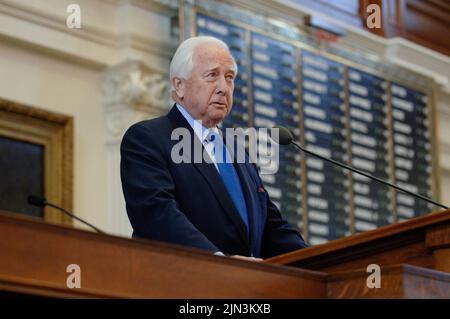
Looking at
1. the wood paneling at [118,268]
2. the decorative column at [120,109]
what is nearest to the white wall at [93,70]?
the decorative column at [120,109]

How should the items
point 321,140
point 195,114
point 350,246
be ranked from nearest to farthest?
point 350,246 → point 195,114 → point 321,140

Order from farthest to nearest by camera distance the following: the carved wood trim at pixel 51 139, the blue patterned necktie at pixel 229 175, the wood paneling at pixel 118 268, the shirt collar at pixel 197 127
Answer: the carved wood trim at pixel 51 139 < the shirt collar at pixel 197 127 < the blue patterned necktie at pixel 229 175 < the wood paneling at pixel 118 268

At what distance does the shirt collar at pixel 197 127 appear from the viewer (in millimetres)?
3969

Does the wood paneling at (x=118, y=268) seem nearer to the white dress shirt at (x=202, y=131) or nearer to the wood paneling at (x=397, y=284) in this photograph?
the wood paneling at (x=397, y=284)

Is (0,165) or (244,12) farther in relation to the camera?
(244,12)

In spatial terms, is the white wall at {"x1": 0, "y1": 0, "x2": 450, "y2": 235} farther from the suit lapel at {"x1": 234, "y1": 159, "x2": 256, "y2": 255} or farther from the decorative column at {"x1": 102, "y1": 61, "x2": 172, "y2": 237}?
the suit lapel at {"x1": 234, "y1": 159, "x2": 256, "y2": 255}

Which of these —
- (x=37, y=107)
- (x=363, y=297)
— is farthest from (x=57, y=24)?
(x=363, y=297)

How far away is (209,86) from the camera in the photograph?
3.99 m

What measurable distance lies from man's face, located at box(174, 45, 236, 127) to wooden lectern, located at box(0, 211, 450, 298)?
882 millimetres

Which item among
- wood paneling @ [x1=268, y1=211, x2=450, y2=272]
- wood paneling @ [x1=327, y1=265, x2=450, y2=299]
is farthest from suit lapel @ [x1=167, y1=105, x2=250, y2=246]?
wood paneling @ [x1=327, y1=265, x2=450, y2=299]
